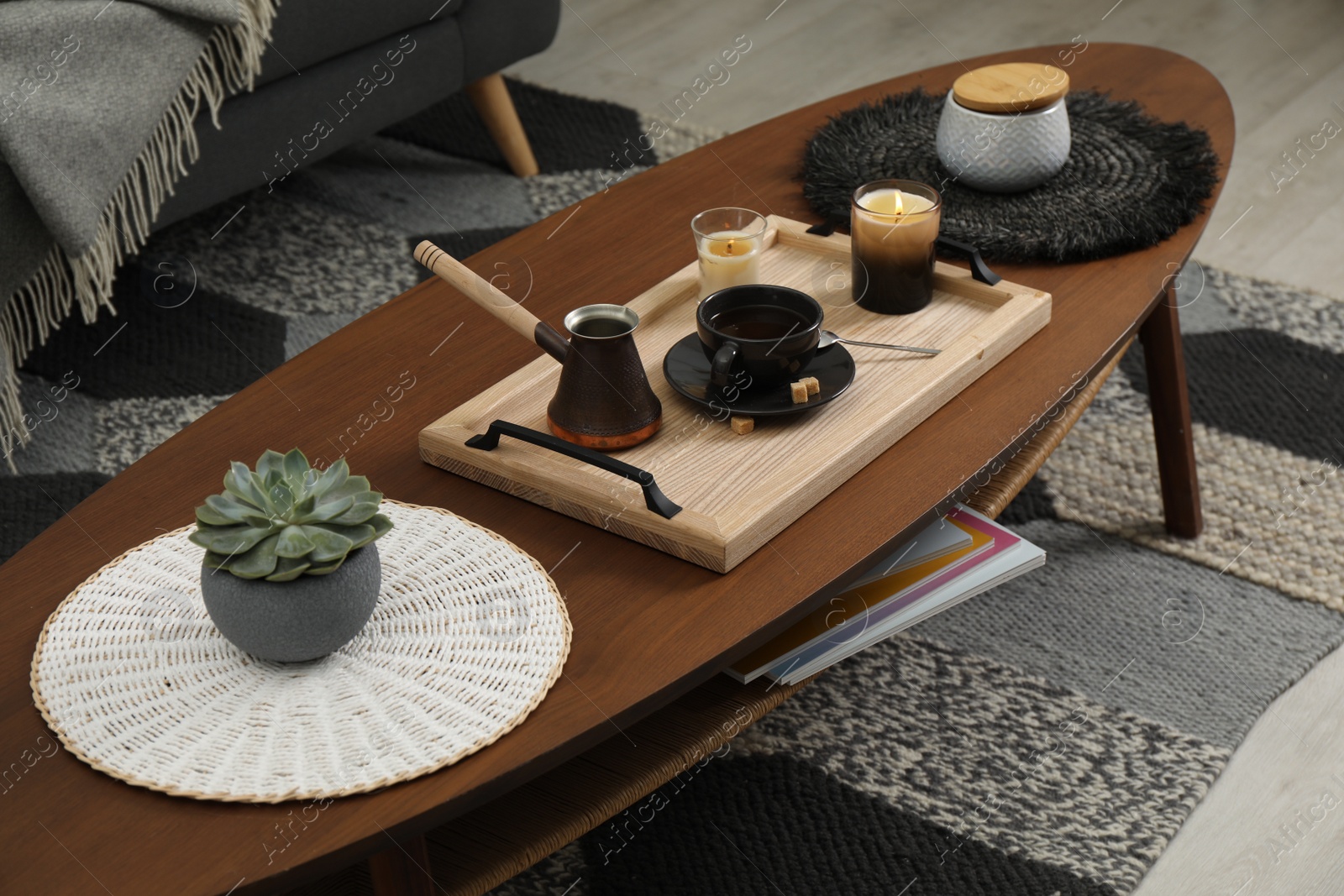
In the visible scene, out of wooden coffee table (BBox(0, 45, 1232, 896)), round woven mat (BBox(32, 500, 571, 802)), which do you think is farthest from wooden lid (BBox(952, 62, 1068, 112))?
round woven mat (BBox(32, 500, 571, 802))

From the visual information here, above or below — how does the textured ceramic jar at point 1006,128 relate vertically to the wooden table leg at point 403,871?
above

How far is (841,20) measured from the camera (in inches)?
112

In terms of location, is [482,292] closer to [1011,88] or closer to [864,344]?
[864,344]

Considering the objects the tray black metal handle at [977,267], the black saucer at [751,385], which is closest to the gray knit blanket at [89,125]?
the black saucer at [751,385]

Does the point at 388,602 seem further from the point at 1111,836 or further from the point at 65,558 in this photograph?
the point at 1111,836

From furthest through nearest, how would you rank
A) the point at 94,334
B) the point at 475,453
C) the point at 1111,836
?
1. the point at 94,334
2. the point at 1111,836
3. the point at 475,453

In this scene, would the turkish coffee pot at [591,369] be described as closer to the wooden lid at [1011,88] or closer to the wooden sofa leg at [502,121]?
the wooden lid at [1011,88]

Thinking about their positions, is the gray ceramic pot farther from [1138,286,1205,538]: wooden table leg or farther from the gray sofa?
the gray sofa

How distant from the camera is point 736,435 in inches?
37.7

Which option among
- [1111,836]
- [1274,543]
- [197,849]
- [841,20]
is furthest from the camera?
[841,20]

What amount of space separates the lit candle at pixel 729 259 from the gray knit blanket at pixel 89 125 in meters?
0.87

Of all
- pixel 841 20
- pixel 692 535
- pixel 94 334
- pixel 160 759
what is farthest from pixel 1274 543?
pixel 841 20

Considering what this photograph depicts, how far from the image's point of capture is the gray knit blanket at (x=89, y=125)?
1.53 meters

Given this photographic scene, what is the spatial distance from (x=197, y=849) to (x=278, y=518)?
179mm
